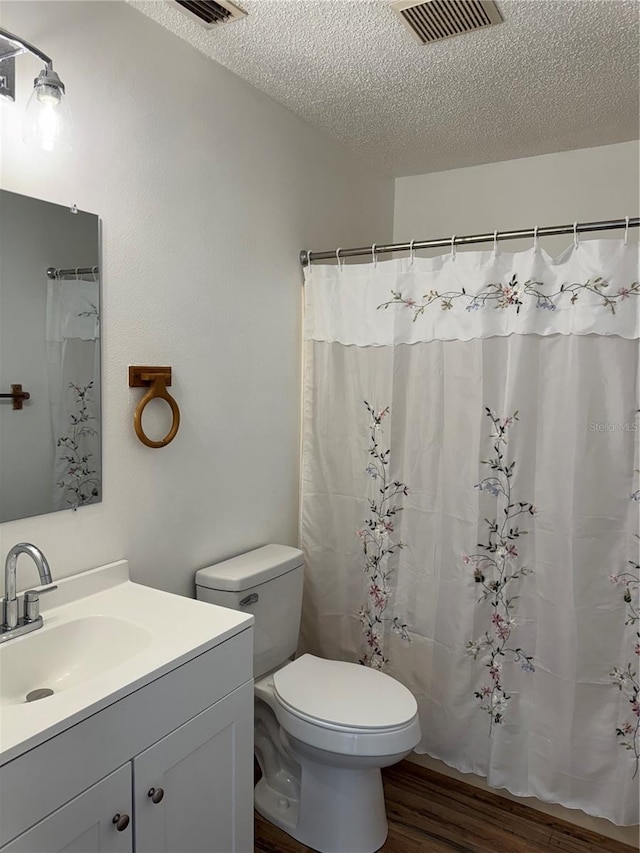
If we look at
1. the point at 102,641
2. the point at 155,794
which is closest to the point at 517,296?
the point at 102,641

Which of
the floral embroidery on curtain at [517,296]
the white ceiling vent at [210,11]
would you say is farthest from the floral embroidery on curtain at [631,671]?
the white ceiling vent at [210,11]

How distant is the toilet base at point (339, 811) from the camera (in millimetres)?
1903

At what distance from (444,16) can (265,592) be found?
1767 millimetres

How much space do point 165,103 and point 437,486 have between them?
1.49m

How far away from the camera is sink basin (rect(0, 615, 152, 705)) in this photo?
4.46ft

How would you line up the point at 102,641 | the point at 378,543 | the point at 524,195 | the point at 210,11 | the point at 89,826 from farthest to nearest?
1. the point at 524,195
2. the point at 378,543
3. the point at 210,11
4. the point at 102,641
5. the point at 89,826

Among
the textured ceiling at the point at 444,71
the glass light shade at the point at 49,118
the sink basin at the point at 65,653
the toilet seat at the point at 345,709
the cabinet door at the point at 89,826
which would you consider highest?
the textured ceiling at the point at 444,71

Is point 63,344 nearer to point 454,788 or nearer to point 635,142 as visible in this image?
point 454,788

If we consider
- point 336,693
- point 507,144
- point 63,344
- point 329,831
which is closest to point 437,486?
point 336,693

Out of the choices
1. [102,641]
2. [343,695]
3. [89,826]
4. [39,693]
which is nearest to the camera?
[89,826]

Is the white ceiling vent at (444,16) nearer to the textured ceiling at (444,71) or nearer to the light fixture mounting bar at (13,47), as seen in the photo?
the textured ceiling at (444,71)

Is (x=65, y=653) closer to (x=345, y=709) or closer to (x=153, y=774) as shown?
(x=153, y=774)

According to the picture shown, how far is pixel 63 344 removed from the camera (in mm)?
1563

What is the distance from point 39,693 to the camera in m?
1.40
